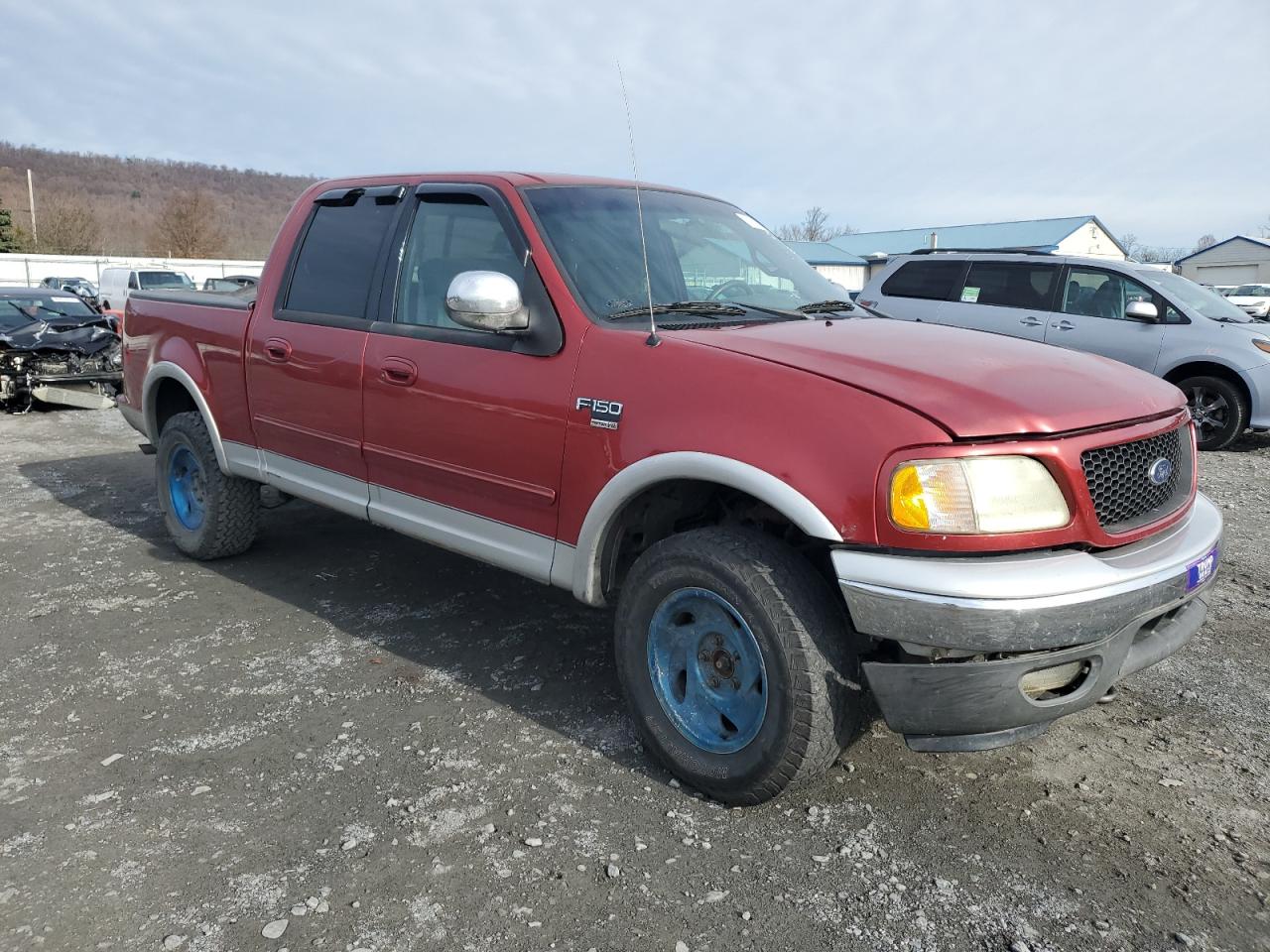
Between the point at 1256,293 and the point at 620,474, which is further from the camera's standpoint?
the point at 1256,293

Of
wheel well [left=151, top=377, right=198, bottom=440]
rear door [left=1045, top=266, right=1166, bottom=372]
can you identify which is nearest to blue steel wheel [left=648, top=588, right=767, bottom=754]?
wheel well [left=151, top=377, right=198, bottom=440]

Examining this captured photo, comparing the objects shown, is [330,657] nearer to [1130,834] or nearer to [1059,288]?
[1130,834]

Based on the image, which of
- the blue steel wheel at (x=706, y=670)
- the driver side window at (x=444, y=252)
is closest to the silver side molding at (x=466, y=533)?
the blue steel wheel at (x=706, y=670)

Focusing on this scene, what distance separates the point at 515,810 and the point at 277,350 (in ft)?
8.35

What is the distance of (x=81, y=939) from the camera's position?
2.31 meters

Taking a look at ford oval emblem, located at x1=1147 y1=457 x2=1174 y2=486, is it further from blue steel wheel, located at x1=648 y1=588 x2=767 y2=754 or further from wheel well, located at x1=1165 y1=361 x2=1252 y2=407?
wheel well, located at x1=1165 y1=361 x2=1252 y2=407

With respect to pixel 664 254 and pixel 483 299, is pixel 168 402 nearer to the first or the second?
pixel 483 299

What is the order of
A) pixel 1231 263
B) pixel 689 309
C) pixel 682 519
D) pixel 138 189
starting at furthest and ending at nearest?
1. pixel 138 189
2. pixel 1231 263
3. pixel 689 309
4. pixel 682 519

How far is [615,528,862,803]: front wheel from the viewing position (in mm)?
2605

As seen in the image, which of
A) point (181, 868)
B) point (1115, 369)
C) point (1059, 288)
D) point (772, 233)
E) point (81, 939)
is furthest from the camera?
point (1059, 288)

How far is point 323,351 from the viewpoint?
4.07m

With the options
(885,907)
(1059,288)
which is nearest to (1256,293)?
(1059,288)

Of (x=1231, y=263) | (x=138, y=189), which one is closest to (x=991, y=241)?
(x=1231, y=263)

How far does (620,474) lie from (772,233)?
191 centimetres
